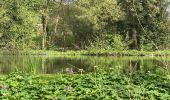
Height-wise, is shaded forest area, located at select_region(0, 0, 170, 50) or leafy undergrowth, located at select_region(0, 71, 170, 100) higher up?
shaded forest area, located at select_region(0, 0, 170, 50)

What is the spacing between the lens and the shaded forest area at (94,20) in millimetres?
34375

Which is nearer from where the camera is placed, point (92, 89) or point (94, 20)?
point (92, 89)

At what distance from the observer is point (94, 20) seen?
131 feet

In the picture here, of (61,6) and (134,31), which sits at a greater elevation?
(61,6)

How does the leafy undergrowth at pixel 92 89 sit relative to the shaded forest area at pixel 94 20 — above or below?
below

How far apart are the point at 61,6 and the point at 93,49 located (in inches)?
480

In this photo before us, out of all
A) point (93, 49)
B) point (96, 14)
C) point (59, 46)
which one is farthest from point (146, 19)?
point (59, 46)

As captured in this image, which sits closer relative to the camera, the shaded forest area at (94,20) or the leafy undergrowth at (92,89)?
the leafy undergrowth at (92,89)

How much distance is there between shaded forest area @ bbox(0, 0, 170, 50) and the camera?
34375 mm

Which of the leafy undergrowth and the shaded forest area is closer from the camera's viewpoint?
the leafy undergrowth

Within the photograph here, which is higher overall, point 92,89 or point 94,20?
point 94,20

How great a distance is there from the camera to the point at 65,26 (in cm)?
4512

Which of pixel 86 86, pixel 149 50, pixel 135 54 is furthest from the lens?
pixel 149 50

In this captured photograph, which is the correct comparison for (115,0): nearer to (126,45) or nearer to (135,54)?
(126,45)
